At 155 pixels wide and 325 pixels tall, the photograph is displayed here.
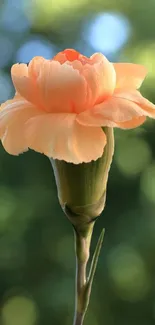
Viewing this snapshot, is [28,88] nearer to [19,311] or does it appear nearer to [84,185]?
[84,185]

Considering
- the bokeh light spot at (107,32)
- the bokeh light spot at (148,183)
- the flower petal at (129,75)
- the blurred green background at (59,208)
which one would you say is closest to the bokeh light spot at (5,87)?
the blurred green background at (59,208)

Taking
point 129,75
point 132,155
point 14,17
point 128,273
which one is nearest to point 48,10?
point 14,17

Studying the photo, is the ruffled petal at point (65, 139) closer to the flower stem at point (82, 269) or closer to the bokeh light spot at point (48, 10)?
the flower stem at point (82, 269)

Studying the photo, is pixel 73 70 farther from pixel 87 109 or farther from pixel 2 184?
pixel 2 184

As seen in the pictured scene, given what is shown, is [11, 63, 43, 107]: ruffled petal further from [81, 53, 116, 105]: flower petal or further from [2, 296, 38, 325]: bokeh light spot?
[2, 296, 38, 325]: bokeh light spot

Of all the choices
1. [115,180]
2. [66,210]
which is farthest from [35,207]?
[66,210]

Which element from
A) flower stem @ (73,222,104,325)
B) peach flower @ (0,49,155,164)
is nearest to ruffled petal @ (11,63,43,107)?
peach flower @ (0,49,155,164)
